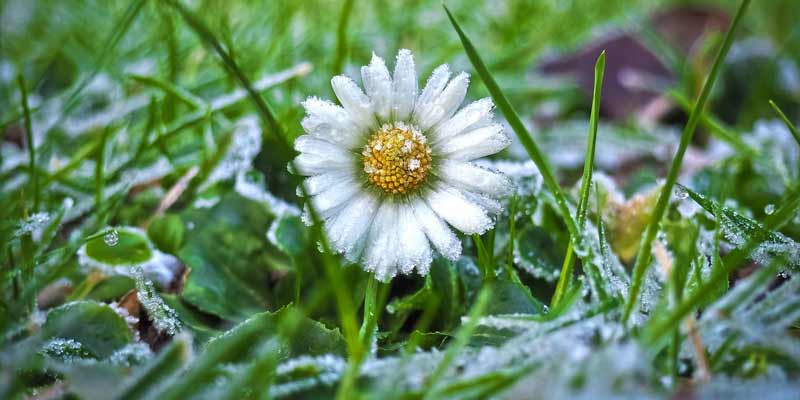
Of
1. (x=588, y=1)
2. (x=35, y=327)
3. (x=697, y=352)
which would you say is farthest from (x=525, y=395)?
(x=588, y=1)

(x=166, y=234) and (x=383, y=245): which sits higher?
(x=166, y=234)

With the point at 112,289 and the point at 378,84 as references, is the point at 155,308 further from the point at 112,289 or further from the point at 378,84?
the point at 378,84

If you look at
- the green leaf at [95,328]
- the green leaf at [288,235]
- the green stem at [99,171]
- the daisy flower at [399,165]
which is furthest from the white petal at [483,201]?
the green stem at [99,171]

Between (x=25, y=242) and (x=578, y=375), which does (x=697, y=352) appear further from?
(x=25, y=242)

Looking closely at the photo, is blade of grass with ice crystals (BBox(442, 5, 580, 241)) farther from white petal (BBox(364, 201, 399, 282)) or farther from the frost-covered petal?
white petal (BBox(364, 201, 399, 282))

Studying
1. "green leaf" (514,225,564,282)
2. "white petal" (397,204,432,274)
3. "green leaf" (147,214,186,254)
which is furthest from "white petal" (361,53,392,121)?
"green leaf" (147,214,186,254)

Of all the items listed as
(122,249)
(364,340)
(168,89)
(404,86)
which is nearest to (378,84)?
(404,86)
